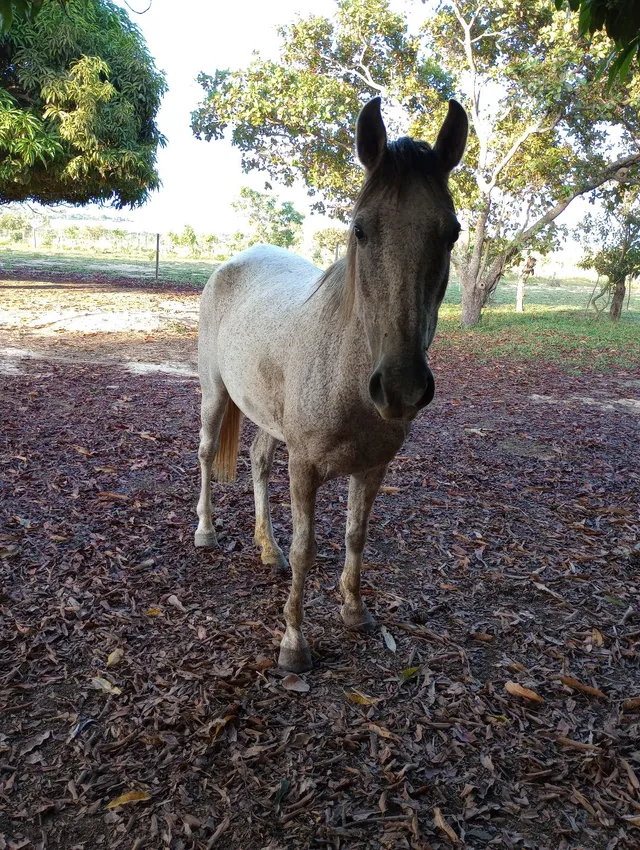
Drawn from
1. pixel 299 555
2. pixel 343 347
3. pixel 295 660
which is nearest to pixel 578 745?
pixel 295 660

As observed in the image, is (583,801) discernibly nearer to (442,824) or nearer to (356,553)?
(442,824)

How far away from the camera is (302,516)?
2.66 m

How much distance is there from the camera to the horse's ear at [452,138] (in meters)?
1.95

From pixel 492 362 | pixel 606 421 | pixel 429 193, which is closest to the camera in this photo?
pixel 429 193

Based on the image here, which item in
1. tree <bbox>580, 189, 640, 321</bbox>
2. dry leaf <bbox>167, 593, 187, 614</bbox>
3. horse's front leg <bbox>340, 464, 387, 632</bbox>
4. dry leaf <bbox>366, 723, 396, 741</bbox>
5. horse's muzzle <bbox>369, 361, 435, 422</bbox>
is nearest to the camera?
horse's muzzle <bbox>369, 361, 435, 422</bbox>

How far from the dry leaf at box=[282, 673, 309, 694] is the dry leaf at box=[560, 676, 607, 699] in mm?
1188

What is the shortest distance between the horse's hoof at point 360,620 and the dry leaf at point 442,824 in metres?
1.07

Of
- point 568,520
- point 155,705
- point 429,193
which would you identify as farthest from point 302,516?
point 568,520

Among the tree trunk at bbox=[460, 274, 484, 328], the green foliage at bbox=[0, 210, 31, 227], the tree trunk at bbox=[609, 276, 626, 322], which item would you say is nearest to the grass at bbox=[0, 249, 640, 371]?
the tree trunk at bbox=[460, 274, 484, 328]

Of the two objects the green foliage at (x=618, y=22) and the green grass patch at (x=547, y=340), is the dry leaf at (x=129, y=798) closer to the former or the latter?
the green foliage at (x=618, y=22)

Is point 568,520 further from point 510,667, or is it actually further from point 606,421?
point 606,421

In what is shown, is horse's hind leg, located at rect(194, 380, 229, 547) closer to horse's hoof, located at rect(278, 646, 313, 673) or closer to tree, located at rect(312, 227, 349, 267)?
horse's hoof, located at rect(278, 646, 313, 673)

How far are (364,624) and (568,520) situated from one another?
218 centimetres

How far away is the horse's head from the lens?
182 centimetres
